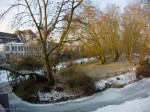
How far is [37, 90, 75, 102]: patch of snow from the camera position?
12.1m

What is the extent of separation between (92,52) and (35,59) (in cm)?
1038

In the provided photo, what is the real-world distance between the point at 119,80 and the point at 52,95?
16.5ft

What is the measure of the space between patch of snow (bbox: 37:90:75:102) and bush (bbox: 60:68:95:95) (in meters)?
0.71

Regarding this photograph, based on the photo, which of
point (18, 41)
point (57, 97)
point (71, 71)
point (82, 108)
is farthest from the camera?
point (18, 41)

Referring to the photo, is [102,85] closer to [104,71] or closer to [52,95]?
[52,95]

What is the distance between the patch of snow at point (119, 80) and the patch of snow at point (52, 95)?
192cm

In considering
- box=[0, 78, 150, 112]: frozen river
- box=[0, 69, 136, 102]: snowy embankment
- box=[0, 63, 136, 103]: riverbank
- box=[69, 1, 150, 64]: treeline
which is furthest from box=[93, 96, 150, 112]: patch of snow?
box=[69, 1, 150, 64]: treeline

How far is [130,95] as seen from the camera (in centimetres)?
1197

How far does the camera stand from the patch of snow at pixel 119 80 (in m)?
13.8

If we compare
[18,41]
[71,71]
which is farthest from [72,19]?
[18,41]

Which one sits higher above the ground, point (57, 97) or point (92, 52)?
point (92, 52)

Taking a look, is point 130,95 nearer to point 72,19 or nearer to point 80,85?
point 80,85

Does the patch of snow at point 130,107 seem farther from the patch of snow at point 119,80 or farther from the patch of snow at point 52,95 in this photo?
the patch of snow at point 119,80

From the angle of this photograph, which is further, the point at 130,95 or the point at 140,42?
the point at 140,42
